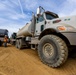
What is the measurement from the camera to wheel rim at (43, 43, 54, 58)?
5.01 metres

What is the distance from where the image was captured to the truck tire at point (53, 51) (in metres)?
4.48

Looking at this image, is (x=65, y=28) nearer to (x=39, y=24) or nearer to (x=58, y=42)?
(x=58, y=42)

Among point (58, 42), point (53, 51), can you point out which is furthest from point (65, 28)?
point (53, 51)

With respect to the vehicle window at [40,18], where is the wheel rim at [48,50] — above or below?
below

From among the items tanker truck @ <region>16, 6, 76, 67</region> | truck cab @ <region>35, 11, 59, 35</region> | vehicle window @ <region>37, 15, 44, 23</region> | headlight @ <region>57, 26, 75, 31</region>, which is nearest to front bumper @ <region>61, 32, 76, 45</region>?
tanker truck @ <region>16, 6, 76, 67</region>

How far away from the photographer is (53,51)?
488 centimetres

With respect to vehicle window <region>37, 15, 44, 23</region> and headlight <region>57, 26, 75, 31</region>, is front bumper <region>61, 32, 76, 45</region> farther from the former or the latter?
vehicle window <region>37, 15, 44, 23</region>

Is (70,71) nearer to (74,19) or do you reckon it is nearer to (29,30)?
(74,19)

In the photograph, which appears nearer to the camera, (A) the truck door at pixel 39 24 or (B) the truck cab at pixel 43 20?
(B) the truck cab at pixel 43 20

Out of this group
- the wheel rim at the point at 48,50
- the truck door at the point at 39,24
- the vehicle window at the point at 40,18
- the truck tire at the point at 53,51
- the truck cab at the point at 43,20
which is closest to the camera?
the truck tire at the point at 53,51

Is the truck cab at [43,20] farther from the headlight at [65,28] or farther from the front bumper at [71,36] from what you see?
the front bumper at [71,36]

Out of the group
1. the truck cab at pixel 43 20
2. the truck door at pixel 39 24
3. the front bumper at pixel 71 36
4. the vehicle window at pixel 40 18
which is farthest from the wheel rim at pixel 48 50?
the vehicle window at pixel 40 18

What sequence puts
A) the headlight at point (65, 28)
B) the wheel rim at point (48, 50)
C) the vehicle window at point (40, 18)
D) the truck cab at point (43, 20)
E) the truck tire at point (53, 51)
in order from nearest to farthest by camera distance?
the truck tire at point (53, 51) → the headlight at point (65, 28) → the wheel rim at point (48, 50) → the truck cab at point (43, 20) → the vehicle window at point (40, 18)

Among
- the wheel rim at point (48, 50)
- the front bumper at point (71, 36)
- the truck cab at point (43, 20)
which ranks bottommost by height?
the wheel rim at point (48, 50)
